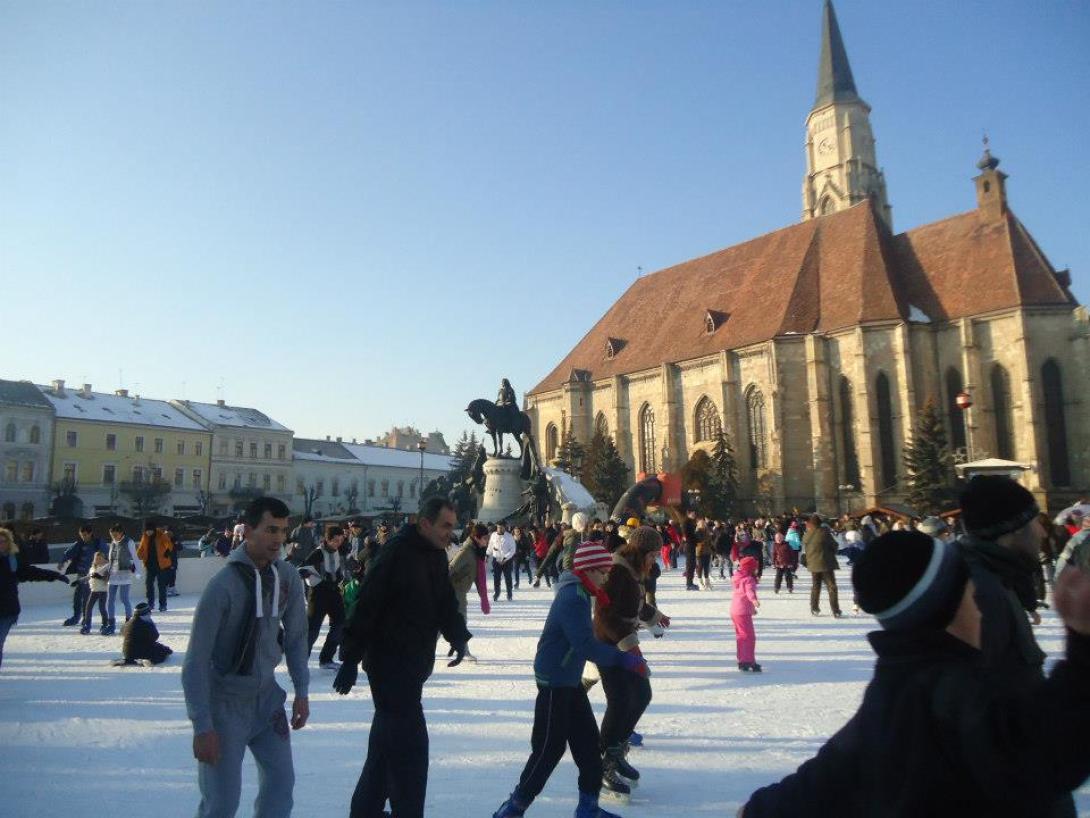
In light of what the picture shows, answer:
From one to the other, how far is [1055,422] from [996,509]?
42.0 m

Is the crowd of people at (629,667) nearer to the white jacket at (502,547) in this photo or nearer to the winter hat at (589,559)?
the winter hat at (589,559)

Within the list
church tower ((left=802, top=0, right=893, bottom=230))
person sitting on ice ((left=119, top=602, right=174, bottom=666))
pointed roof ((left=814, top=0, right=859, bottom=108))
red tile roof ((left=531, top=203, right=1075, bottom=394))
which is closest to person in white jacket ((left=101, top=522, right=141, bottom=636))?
person sitting on ice ((left=119, top=602, right=174, bottom=666))

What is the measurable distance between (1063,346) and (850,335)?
10.0 m

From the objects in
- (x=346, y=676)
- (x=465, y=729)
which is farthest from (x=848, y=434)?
(x=346, y=676)

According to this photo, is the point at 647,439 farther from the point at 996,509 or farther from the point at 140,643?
the point at 996,509

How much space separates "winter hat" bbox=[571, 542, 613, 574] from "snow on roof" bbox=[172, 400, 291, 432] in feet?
211

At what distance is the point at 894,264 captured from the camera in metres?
45.6

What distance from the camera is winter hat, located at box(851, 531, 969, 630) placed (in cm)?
171

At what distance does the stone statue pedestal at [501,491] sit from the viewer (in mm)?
23875

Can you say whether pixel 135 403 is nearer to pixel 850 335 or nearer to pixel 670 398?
pixel 670 398

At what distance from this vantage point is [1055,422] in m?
38.2

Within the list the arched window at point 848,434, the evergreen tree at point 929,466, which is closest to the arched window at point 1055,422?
the evergreen tree at point 929,466

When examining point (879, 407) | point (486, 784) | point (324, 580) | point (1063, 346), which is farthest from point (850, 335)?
point (486, 784)

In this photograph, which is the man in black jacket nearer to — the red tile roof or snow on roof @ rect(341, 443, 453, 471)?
the red tile roof
